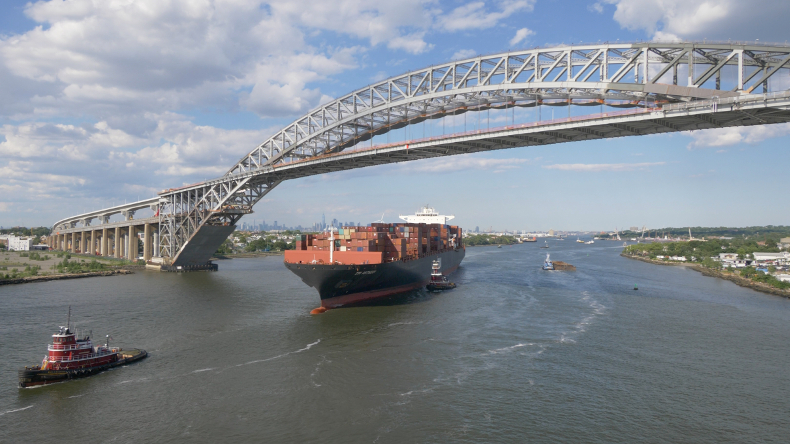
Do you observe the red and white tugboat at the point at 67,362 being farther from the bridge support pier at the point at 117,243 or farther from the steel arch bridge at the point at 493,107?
the bridge support pier at the point at 117,243

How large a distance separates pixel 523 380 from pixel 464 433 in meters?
4.78

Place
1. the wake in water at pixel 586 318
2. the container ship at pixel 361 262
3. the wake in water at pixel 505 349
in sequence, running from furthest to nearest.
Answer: the container ship at pixel 361 262
the wake in water at pixel 586 318
the wake in water at pixel 505 349

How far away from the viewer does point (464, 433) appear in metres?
13.1

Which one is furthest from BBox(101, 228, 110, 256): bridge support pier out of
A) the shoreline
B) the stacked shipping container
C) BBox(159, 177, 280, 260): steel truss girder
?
the shoreline

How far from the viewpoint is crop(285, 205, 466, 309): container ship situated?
29.8 meters

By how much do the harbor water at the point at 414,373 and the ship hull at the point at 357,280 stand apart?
1.49 meters

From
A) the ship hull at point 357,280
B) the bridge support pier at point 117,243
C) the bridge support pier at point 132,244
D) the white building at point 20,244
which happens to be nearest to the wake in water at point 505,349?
the ship hull at point 357,280

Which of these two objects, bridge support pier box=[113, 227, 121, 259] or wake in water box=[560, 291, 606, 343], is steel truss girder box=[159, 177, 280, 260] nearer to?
bridge support pier box=[113, 227, 121, 259]

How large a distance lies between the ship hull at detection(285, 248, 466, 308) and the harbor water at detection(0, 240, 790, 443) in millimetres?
1492

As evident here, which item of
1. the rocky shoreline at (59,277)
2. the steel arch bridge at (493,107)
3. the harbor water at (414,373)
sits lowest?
the harbor water at (414,373)

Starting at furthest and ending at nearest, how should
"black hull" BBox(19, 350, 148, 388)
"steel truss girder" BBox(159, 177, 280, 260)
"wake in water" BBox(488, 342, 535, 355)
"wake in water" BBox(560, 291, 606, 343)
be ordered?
"steel truss girder" BBox(159, 177, 280, 260) < "wake in water" BBox(560, 291, 606, 343) < "wake in water" BBox(488, 342, 535, 355) < "black hull" BBox(19, 350, 148, 388)

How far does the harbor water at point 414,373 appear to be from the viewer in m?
13.4

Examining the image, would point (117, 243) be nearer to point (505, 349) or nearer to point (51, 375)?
point (51, 375)

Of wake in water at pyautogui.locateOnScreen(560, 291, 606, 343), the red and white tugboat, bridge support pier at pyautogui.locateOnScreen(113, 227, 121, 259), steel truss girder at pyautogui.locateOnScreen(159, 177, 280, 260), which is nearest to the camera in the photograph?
the red and white tugboat
